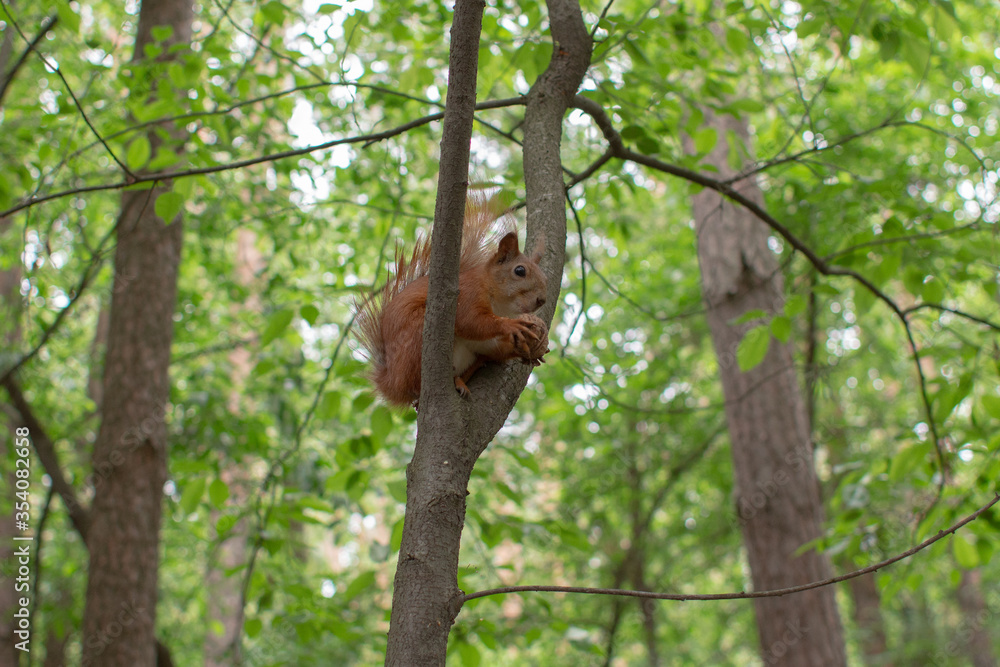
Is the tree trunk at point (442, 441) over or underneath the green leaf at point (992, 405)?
underneath

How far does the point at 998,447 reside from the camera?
226cm

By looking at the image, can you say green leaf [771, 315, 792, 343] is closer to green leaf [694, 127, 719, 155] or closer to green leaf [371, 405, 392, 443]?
green leaf [694, 127, 719, 155]

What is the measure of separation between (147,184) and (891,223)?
2449 mm

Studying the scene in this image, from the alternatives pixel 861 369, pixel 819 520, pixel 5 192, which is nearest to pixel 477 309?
pixel 5 192

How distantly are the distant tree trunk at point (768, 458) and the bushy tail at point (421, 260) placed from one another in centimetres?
183

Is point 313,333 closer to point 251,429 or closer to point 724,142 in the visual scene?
point 251,429

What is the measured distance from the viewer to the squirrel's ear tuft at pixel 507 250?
207 cm

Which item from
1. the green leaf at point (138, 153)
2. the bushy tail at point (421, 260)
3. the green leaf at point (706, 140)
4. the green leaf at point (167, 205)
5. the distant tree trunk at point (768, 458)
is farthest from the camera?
the distant tree trunk at point (768, 458)

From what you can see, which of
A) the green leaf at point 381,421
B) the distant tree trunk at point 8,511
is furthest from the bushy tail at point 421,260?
the distant tree trunk at point 8,511

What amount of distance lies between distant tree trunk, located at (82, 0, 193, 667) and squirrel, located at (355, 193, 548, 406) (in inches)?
65.0

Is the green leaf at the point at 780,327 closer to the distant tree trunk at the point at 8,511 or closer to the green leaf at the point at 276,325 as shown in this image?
the green leaf at the point at 276,325

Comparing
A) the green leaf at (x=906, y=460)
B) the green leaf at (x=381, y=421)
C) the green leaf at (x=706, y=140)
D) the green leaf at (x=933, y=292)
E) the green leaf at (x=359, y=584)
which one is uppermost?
the green leaf at (x=706, y=140)

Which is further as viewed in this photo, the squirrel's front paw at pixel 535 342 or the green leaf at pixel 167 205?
the green leaf at pixel 167 205

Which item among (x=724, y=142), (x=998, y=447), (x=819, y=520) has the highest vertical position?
(x=724, y=142)
